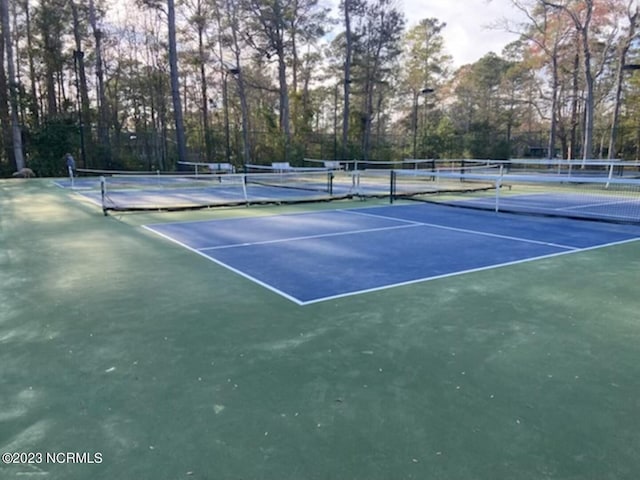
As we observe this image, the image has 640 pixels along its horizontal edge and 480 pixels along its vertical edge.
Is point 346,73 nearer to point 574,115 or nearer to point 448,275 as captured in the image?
point 574,115

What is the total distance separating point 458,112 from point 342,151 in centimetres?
2126

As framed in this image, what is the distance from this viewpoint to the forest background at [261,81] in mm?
23469

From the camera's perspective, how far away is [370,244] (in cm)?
692

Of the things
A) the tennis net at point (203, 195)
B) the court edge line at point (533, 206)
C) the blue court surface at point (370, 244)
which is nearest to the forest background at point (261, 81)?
the tennis net at point (203, 195)

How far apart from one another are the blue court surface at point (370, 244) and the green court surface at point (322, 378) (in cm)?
49

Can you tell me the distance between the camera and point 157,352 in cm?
319

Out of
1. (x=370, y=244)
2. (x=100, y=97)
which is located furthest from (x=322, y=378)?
(x=100, y=97)

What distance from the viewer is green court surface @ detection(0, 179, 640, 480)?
2064 millimetres

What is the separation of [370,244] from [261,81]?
103 feet

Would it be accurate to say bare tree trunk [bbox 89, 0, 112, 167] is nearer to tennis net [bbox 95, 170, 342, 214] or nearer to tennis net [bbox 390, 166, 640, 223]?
tennis net [bbox 95, 170, 342, 214]

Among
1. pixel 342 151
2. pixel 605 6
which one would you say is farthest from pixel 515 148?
pixel 342 151

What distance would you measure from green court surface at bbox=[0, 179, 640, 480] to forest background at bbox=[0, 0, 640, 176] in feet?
69.4

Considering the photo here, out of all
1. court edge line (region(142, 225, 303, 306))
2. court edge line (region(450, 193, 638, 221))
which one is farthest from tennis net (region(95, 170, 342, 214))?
court edge line (region(450, 193, 638, 221))

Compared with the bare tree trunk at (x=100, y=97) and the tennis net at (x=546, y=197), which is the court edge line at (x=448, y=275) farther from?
the bare tree trunk at (x=100, y=97)
